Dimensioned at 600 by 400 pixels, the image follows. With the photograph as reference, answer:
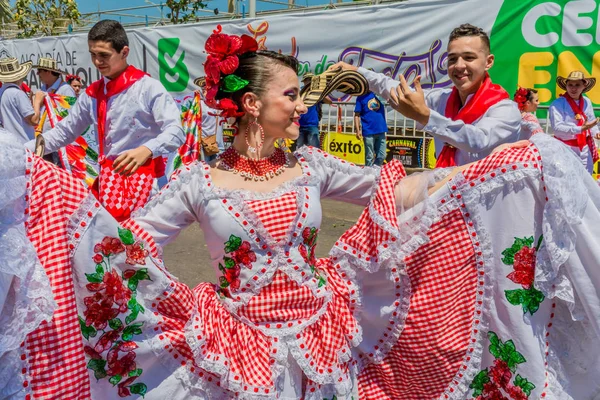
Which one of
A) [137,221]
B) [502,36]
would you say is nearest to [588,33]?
[502,36]

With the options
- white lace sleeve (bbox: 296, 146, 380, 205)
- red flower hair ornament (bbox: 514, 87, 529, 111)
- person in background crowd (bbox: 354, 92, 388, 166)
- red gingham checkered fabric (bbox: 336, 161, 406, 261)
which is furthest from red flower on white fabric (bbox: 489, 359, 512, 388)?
person in background crowd (bbox: 354, 92, 388, 166)

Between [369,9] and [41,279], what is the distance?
8318 millimetres

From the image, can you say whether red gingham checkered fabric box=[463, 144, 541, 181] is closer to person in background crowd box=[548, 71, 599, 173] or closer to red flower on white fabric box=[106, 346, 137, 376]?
red flower on white fabric box=[106, 346, 137, 376]

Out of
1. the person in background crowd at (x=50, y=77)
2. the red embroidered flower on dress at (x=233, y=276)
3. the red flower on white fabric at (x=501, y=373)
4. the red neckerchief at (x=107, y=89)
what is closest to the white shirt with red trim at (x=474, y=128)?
the red flower on white fabric at (x=501, y=373)

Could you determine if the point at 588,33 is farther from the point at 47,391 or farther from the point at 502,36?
the point at 47,391

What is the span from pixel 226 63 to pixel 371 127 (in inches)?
254

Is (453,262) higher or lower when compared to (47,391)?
higher

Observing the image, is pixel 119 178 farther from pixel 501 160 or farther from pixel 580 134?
pixel 580 134

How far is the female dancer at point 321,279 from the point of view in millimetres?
1828

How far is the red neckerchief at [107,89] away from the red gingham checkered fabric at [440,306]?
2.28 metres

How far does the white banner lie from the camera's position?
28.1 feet

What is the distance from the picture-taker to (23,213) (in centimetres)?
159

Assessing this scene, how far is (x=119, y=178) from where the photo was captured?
356 centimetres

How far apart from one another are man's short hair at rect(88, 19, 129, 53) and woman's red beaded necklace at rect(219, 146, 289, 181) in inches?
74.6
